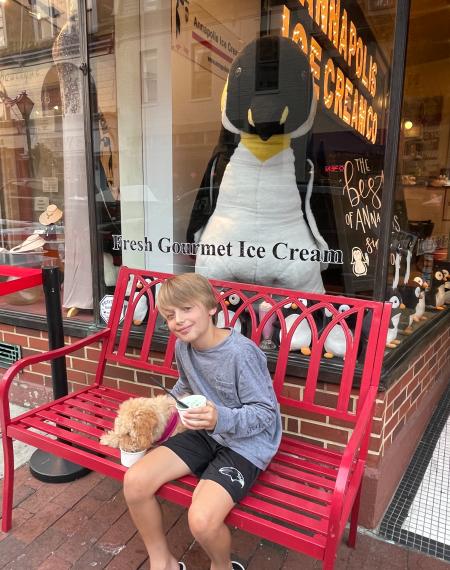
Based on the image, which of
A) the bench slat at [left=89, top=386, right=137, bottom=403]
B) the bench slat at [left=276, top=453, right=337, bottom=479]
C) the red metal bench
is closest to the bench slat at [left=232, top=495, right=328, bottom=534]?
the red metal bench

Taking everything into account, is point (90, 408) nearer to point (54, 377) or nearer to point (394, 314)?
point (54, 377)

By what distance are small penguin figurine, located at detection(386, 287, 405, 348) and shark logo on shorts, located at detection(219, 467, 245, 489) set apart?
1.00m

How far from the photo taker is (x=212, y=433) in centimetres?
150

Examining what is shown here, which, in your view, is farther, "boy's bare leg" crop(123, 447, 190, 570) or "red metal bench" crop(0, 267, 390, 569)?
"boy's bare leg" crop(123, 447, 190, 570)

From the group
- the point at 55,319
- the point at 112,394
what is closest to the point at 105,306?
the point at 55,319

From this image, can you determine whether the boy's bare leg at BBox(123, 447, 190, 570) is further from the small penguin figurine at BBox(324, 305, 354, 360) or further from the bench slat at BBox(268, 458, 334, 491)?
the small penguin figurine at BBox(324, 305, 354, 360)

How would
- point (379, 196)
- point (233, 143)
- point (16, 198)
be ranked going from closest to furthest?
point (379, 196) → point (233, 143) → point (16, 198)

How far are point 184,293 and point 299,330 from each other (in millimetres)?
834

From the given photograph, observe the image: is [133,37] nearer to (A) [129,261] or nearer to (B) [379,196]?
(A) [129,261]

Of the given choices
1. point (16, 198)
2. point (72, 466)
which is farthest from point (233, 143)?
point (16, 198)

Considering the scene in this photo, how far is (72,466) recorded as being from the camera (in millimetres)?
2328

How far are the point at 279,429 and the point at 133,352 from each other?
1.16 meters

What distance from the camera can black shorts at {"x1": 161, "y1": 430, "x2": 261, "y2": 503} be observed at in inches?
59.5

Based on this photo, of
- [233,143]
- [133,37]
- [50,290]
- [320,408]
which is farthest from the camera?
[133,37]
